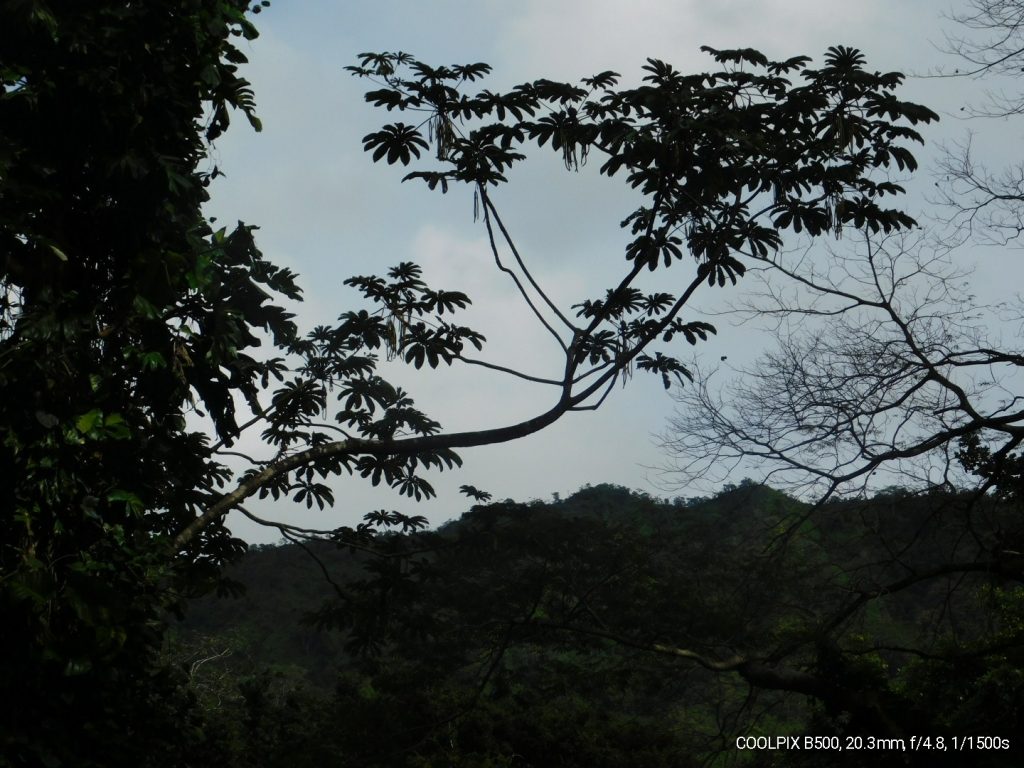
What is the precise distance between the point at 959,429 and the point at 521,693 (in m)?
6.49

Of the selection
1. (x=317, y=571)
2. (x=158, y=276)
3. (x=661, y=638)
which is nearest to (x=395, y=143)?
(x=158, y=276)

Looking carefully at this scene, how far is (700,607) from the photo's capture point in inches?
416

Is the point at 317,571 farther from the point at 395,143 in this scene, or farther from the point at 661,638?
the point at 395,143

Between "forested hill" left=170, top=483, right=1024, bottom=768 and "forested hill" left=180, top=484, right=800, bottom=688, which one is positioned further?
"forested hill" left=180, top=484, right=800, bottom=688

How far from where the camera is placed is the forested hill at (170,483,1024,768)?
6.80 meters

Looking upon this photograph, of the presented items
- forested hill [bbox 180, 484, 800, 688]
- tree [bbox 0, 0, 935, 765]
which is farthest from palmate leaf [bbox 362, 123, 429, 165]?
forested hill [bbox 180, 484, 800, 688]

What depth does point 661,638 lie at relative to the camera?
10148mm

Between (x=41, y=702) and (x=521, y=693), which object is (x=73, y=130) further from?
(x=521, y=693)

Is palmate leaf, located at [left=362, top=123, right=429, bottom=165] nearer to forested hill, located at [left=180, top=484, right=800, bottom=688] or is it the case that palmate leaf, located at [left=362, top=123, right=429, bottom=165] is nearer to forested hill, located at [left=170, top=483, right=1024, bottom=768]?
forested hill, located at [left=170, top=483, right=1024, bottom=768]

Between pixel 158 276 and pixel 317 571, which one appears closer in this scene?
pixel 158 276

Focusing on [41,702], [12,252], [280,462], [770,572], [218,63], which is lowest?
[41,702]

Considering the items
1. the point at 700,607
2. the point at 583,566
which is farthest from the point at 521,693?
the point at 700,607

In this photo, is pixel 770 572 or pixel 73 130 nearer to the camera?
pixel 73 130

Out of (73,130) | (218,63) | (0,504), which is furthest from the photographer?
(218,63)
